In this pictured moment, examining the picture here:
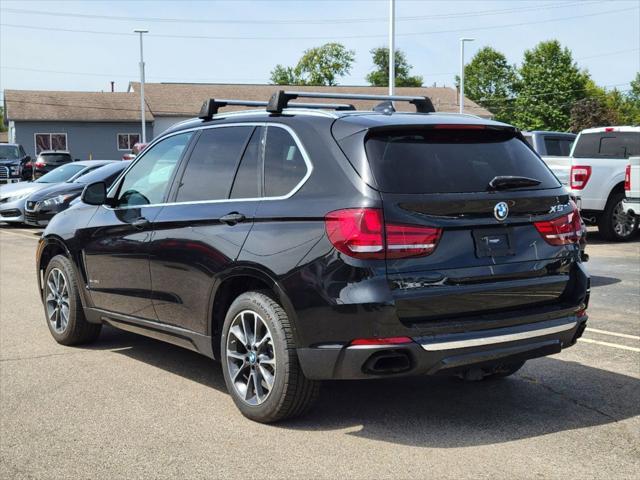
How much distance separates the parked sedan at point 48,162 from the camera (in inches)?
1234

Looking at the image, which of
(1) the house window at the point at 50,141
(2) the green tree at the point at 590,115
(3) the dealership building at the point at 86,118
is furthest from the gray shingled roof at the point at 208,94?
(2) the green tree at the point at 590,115

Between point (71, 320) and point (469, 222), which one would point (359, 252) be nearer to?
point (469, 222)

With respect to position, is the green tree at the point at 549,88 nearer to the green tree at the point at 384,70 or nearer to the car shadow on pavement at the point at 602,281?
the green tree at the point at 384,70

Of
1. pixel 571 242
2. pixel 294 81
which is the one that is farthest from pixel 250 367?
pixel 294 81

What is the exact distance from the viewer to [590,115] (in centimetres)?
7144

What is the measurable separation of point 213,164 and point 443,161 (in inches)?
63.5

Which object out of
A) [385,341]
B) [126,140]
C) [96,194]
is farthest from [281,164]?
[126,140]

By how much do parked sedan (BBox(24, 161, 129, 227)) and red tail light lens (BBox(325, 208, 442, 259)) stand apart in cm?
1170

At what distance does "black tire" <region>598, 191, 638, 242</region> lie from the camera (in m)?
15.4

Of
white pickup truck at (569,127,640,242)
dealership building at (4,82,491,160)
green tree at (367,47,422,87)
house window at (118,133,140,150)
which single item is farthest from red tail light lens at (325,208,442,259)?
green tree at (367,47,422,87)

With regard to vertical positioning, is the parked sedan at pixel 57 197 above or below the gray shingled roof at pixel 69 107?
below

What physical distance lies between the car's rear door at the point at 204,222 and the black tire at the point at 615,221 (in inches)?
448

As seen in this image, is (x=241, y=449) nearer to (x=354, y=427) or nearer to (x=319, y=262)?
(x=354, y=427)

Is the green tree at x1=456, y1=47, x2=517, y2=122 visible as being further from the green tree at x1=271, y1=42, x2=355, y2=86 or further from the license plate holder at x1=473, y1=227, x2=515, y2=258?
the license plate holder at x1=473, y1=227, x2=515, y2=258
